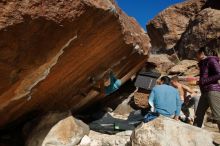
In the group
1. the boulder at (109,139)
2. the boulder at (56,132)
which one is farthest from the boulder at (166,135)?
the boulder at (56,132)

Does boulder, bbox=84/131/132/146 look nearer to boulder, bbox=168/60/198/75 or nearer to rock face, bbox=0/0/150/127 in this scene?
rock face, bbox=0/0/150/127

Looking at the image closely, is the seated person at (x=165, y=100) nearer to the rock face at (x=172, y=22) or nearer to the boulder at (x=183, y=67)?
the boulder at (x=183, y=67)

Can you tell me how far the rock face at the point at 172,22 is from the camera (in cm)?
1678

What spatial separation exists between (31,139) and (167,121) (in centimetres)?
252

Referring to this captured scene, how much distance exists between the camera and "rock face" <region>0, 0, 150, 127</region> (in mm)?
3988

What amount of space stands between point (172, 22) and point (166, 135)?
490 inches

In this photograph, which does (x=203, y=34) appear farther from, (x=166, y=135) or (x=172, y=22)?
(x=166, y=135)

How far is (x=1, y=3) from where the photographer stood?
3662 millimetres

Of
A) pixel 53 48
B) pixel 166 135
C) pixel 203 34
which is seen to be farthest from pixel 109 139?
pixel 203 34

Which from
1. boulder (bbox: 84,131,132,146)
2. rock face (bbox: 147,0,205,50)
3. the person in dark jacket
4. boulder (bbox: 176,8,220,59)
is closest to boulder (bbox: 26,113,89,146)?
boulder (bbox: 84,131,132,146)

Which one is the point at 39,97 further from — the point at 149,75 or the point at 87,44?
the point at 149,75

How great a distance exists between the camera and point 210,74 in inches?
241

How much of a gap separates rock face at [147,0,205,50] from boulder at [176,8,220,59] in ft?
5.17

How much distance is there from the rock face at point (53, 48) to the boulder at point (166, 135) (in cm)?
155
